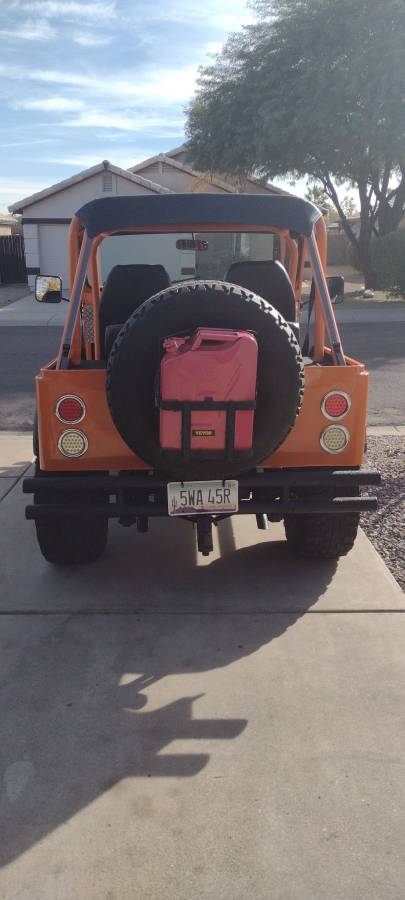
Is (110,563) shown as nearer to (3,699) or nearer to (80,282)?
(3,699)

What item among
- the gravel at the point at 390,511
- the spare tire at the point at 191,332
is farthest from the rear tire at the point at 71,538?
the gravel at the point at 390,511

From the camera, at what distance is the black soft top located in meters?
3.71

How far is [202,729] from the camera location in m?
2.82

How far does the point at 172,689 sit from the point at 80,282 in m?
2.13

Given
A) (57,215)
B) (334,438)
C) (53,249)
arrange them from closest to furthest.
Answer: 1. (334,438)
2. (57,215)
3. (53,249)

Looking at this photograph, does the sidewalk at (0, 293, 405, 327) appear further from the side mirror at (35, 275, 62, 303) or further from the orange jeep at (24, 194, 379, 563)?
the orange jeep at (24, 194, 379, 563)

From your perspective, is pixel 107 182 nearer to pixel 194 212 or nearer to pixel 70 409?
pixel 194 212

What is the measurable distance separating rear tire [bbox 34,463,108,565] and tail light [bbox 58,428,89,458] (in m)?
0.26

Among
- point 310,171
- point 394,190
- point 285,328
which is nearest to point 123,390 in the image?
point 285,328

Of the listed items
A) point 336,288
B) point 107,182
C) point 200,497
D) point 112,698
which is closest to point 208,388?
point 200,497

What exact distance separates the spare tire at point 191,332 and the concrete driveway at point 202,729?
0.92 meters

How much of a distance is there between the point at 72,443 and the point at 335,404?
136cm

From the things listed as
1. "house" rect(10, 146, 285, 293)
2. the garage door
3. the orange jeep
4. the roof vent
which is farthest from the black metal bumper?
the roof vent

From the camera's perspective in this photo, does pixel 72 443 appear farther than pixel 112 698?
Yes
